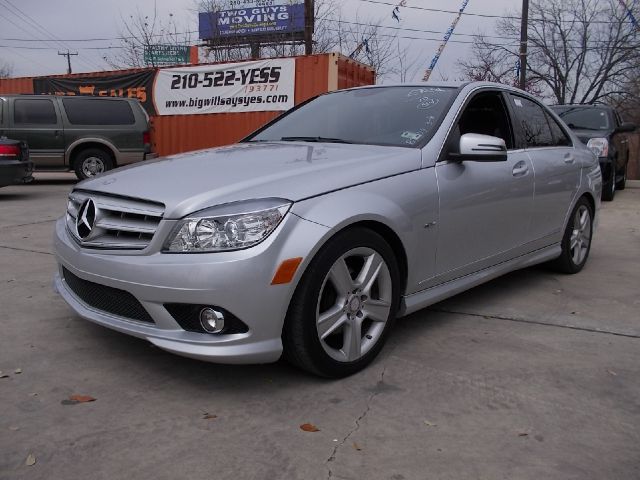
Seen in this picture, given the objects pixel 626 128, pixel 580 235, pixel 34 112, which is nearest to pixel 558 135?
pixel 580 235

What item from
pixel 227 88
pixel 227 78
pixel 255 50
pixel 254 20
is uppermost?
pixel 254 20

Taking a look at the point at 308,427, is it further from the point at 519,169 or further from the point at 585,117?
the point at 585,117

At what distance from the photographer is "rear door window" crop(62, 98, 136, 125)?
1230 cm

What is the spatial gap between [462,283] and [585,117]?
792 cm

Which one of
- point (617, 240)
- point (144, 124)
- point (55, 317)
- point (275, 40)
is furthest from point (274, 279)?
point (275, 40)

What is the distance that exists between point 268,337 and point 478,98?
235 cm

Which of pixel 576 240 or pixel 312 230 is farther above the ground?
pixel 312 230

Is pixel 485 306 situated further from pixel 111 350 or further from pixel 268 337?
pixel 111 350

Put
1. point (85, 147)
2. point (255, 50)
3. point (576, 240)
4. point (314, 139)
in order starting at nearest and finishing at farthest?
point (314, 139)
point (576, 240)
point (85, 147)
point (255, 50)

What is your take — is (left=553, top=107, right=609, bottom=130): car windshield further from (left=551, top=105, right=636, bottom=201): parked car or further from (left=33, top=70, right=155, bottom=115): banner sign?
(left=33, top=70, right=155, bottom=115): banner sign

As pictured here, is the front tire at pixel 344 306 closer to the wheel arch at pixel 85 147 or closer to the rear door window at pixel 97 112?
the wheel arch at pixel 85 147

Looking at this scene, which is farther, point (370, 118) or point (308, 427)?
point (370, 118)

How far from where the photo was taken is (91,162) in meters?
12.4

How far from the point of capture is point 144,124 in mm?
12617
